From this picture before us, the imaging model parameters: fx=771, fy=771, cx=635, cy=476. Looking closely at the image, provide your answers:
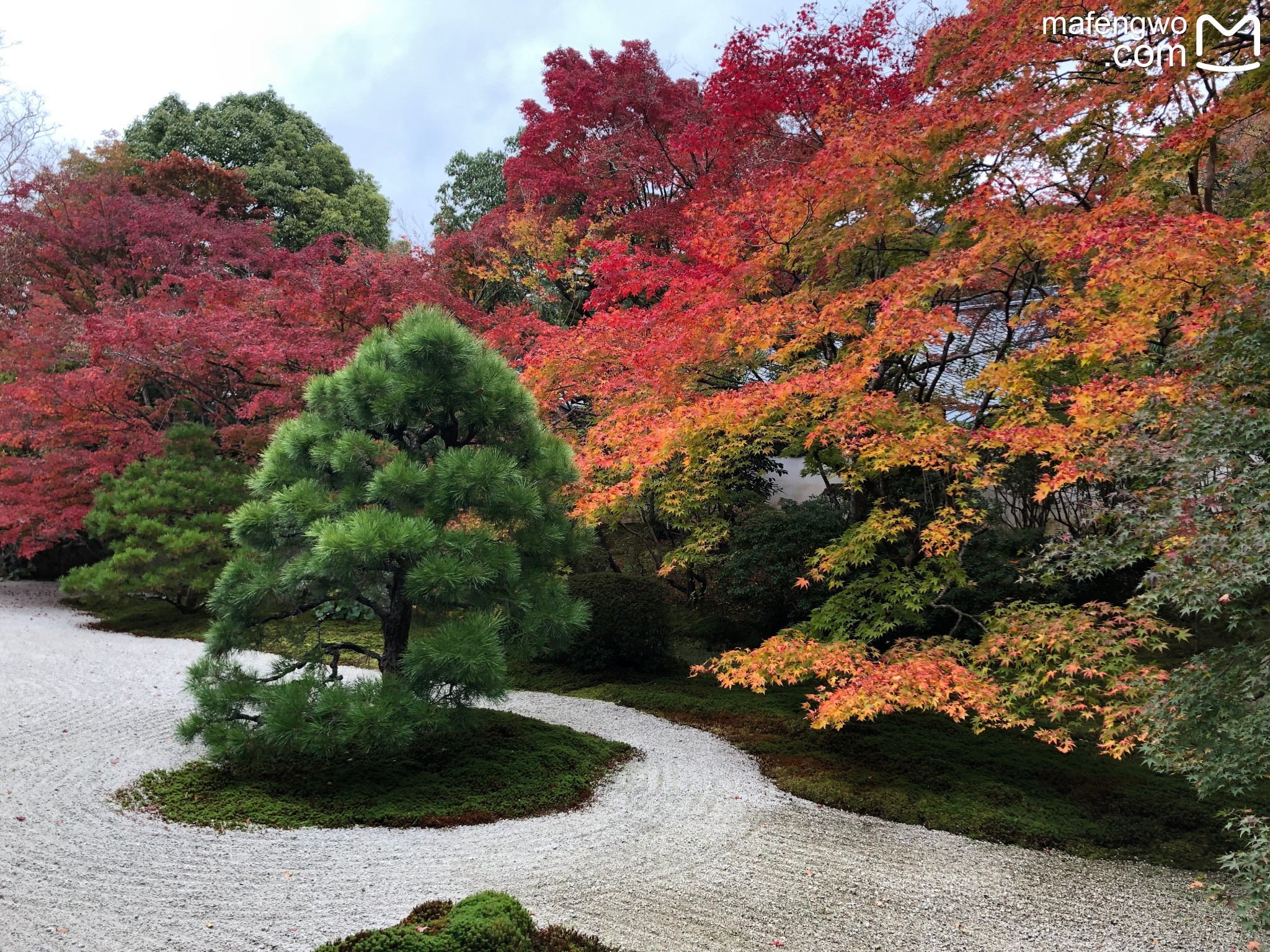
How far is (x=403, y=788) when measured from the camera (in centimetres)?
459

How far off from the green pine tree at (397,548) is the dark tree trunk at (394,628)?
0.01 metres

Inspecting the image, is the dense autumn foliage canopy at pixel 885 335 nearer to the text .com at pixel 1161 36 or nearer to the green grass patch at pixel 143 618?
the text .com at pixel 1161 36

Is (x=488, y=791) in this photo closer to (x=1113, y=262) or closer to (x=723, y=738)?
(x=723, y=738)

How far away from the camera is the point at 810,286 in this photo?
6109 millimetres

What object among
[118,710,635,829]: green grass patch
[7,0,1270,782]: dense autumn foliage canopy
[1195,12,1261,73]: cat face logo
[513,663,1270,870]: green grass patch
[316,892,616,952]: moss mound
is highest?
[1195,12,1261,73]: cat face logo

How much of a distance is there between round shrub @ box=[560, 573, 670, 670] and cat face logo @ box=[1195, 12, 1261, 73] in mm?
5985

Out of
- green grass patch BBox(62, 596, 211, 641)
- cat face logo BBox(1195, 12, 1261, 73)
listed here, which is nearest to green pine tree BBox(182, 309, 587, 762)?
cat face logo BBox(1195, 12, 1261, 73)

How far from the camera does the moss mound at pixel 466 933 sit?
2.37 m

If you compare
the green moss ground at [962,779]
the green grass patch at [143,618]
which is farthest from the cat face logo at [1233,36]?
the green grass patch at [143,618]

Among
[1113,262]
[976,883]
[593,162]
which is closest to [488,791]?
[976,883]

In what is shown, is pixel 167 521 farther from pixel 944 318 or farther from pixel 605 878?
pixel 944 318

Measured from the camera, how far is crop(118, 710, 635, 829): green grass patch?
163 inches

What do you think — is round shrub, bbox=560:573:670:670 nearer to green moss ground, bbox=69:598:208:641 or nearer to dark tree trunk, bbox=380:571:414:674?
dark tree trunk, bbox=380:571:414:674

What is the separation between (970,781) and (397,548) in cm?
417
